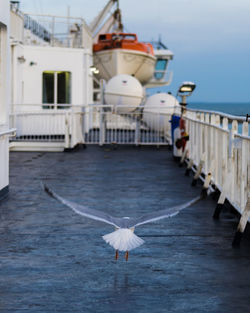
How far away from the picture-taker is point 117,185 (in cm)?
1109

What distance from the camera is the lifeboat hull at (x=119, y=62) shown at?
39406mm

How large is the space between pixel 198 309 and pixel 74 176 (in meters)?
8.67

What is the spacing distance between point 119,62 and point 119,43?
4.81ft

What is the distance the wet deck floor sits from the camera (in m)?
4.16

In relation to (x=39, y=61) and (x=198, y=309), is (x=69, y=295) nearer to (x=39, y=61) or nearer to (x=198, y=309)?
(x=198, y=309)

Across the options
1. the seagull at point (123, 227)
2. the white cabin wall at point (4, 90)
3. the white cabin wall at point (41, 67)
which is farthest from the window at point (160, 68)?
the seagull at point (123, 227)

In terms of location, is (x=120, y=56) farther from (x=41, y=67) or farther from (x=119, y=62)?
(x=41, y=67)

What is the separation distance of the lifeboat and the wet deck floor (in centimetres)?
2980

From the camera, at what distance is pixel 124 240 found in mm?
4395

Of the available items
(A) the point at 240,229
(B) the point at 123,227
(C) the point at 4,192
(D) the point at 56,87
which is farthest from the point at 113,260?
(D) the point at 56,87

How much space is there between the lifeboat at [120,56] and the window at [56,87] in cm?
1491

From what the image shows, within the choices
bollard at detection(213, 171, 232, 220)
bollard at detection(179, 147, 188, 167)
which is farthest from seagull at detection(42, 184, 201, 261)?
bollard at detection(179, 147, 188, 167)

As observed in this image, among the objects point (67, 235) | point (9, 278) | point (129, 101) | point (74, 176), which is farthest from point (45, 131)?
point (9, 278)

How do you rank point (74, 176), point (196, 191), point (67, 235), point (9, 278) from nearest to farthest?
point (9, 278) → point (67, 235) → point (196, 191) → point (74, 176)
